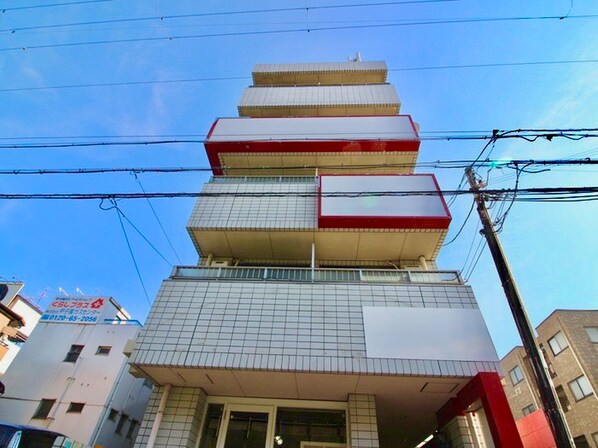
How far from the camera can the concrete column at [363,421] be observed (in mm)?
6574

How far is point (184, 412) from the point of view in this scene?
7250mm

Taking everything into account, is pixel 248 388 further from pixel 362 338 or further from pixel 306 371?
pixel 362 338

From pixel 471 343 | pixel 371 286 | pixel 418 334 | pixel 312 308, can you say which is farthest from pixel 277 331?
pixel 471 343

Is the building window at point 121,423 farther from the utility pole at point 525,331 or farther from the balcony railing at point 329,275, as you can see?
the utility pole at point 525,331

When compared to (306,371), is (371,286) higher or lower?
higher

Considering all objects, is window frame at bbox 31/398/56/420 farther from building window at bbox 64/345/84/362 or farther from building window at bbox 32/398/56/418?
building window at bbox 64/345/84/362

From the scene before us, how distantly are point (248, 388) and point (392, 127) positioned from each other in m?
10.8

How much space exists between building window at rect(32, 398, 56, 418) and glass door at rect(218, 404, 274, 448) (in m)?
8.99

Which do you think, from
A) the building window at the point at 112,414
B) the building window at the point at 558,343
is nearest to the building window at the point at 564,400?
the building window at the point at 558,343

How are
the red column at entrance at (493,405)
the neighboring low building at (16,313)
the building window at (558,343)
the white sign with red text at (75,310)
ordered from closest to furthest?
1. the red column at entrance at (493,405)
2. the white sign with red text at (75,310)
3. the building window at (558,343)
4. the neighboring low building at (16,313)

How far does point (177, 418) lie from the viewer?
7.15 m

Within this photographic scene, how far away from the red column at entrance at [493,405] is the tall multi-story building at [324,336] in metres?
0.02

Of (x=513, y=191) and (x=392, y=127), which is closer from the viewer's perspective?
(x=513, y=191)

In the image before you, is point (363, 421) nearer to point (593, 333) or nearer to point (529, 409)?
point (593, 333)
